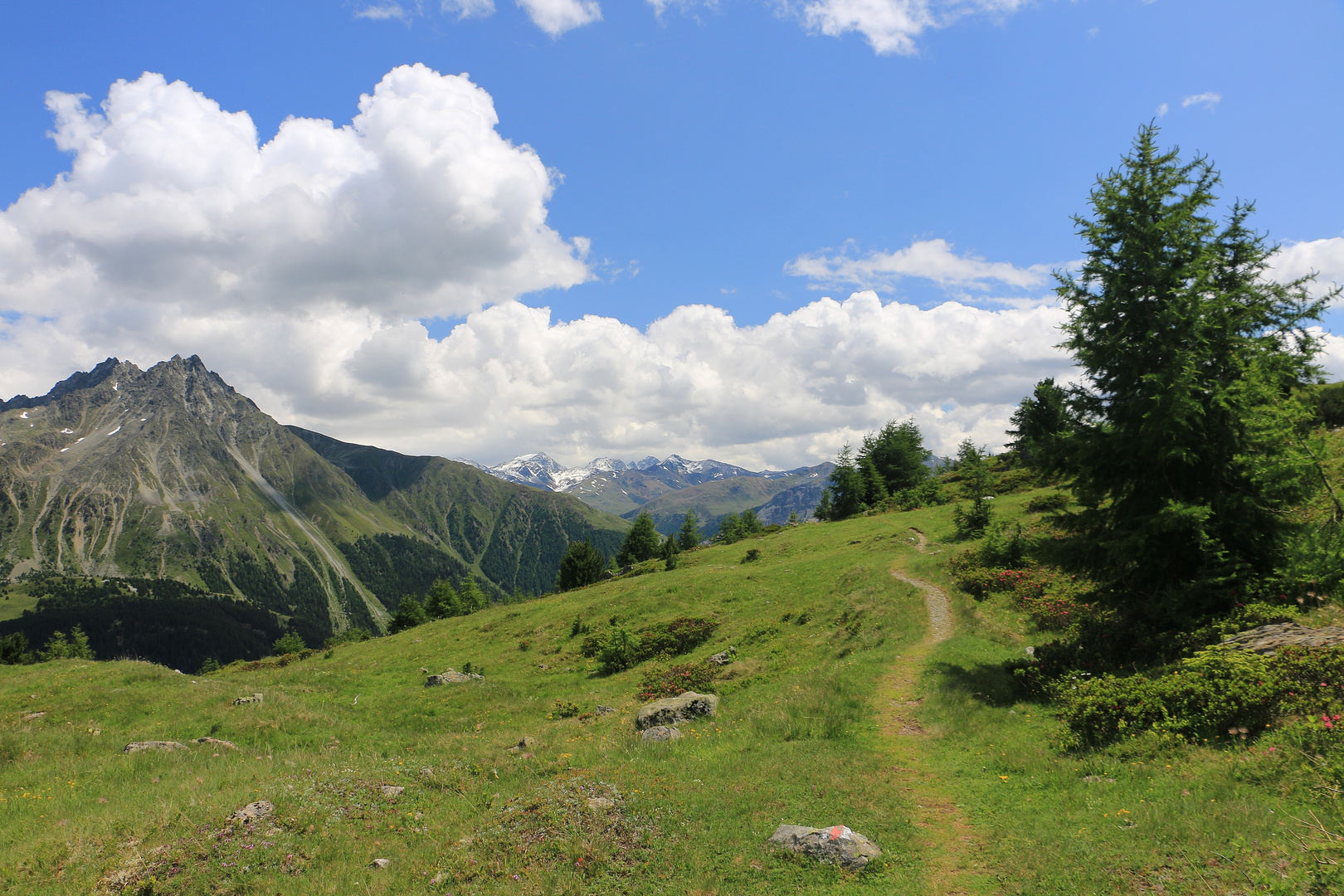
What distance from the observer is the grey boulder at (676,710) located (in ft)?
67.4

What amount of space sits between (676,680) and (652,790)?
1386 centimetres

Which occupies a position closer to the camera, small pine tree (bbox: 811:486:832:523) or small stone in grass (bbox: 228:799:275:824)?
small stone in grass (bbox: 228:799:275:824)

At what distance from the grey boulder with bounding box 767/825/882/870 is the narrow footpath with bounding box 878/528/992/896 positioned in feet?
3.41

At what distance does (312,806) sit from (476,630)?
42.7 metres

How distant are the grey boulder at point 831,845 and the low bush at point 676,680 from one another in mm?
14162

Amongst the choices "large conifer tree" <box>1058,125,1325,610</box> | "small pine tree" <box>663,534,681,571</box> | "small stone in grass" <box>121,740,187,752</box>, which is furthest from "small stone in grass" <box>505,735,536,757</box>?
"small pine tree" <box>663,534,681,571</box>

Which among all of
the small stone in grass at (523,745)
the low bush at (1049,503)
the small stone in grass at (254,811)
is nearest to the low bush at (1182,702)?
the small stone in grass at (523,745)

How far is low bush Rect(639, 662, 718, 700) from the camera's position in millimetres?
25703

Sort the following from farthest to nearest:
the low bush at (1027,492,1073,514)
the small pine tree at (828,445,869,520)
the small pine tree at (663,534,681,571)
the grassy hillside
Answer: the small pine tree at (828,445,869,520) → the small pine tree at (663,534,681,571) → the low bush at (1027,492,1073,514) → the grassy hillside

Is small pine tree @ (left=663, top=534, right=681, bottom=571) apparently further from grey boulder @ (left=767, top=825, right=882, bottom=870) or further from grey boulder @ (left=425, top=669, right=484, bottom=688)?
grey boulder @ (left=767, top=825, right=882, bottom=870)

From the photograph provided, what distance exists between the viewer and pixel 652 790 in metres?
13.8

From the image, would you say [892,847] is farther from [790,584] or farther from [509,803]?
[790,584]

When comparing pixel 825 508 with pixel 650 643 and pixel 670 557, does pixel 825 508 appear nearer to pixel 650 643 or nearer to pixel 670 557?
pixel 670 557

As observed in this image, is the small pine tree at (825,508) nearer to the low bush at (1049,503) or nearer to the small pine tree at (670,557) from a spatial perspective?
the small pine tree at (670,557)
